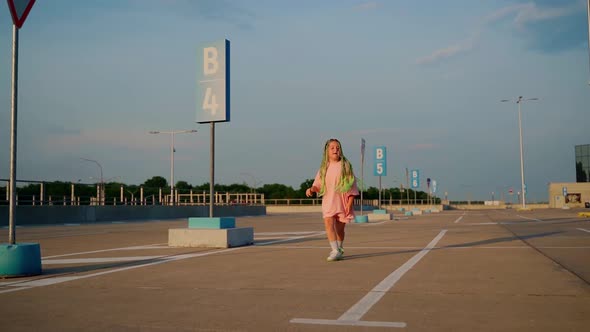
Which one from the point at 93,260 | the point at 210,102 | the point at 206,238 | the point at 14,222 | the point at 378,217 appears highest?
the point at 210,102

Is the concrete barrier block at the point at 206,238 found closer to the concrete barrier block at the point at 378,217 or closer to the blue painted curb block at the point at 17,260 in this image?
the blue painted curb block at the point at 17,260

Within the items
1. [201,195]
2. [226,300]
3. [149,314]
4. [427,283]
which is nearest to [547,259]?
[427,283]

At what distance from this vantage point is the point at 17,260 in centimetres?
685

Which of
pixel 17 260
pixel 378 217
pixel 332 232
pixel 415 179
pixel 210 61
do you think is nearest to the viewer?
pixel 17 260

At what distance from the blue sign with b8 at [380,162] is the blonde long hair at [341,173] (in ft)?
76.5

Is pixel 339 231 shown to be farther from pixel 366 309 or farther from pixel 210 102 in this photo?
pixel 210 102

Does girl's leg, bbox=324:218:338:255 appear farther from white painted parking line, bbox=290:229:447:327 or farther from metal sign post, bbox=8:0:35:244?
metal sign post, bbox=8:0:35:244

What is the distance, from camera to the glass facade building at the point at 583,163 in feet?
333

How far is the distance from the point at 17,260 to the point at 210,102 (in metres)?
5.86

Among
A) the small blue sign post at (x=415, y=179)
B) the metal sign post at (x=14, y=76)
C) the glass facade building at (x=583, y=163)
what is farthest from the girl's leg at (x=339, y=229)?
the glass facade building at (x=583, y=163)

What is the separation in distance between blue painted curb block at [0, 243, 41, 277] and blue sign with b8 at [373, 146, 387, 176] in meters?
26.3

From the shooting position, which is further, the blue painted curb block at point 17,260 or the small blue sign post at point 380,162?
the small blue sign post at point 380,162

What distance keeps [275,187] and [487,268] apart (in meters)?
140

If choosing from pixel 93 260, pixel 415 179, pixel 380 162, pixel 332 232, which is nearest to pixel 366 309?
pixel 332 232
